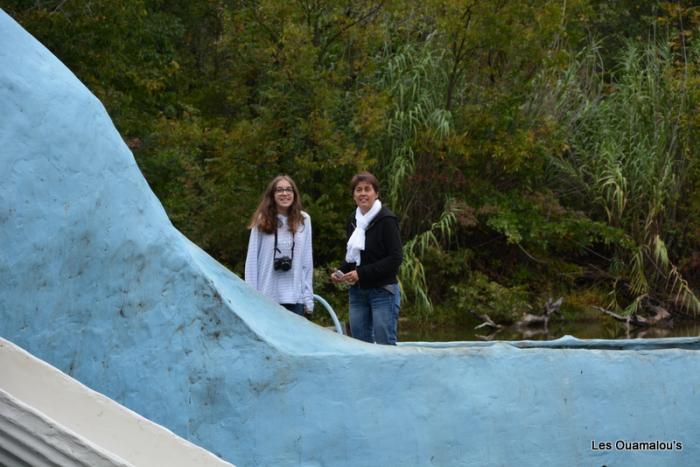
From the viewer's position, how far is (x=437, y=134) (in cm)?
1694

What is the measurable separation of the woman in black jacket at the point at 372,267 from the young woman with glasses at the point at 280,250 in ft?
0.73

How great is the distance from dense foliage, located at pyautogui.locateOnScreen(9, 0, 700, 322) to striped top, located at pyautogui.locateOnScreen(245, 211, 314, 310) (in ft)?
27.9

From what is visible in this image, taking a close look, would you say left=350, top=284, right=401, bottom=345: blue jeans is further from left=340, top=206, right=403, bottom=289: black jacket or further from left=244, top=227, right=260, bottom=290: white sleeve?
left=244, top=227, right=260, bottom=290: white sleeve

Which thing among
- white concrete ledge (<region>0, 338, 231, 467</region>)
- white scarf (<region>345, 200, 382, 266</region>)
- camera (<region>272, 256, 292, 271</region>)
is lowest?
white concrete ledge (<region>0, 338, 231, 467</region>)

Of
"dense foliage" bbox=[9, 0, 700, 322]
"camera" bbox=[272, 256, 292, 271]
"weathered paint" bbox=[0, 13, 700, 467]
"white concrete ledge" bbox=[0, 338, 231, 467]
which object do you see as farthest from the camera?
"dense foliage" bbox=[9, 0, 700, 322]

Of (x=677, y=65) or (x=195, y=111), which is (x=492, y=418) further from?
(x=677, y=65)

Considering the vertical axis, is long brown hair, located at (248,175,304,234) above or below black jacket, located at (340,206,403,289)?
above

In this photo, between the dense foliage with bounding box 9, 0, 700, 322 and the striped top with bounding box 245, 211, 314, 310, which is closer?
the striped top with bounding box 245, 211, 314, 310

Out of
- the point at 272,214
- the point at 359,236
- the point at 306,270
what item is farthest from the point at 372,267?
the point at 272,214

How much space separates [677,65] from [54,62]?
51.8 ft

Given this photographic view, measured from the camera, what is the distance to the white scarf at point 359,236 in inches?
273

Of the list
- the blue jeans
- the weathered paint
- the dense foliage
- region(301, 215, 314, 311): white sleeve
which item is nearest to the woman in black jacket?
the blue jeans

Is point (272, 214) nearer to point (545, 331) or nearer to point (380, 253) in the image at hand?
point (380, 253)

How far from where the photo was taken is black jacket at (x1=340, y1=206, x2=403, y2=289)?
6.82 metres
